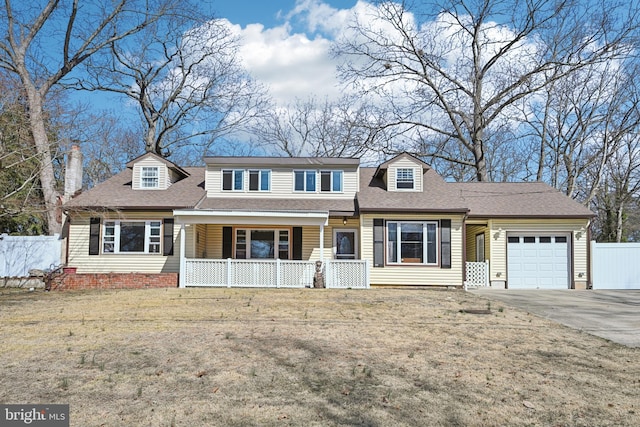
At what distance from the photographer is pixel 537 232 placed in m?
18.2

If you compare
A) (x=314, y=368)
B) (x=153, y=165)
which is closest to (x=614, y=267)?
(x=314, y=368)

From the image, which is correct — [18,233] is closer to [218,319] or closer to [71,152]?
[71,152]

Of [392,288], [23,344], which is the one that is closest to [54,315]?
[23,344]

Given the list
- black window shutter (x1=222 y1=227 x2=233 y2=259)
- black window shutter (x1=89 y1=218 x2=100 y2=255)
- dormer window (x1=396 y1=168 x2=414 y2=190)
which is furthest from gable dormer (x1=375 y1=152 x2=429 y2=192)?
black window shutter (x1=89 y1=218 x2=100 y2=255)

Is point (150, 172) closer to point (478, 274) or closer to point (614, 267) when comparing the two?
point (478, 274)

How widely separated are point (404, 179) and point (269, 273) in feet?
21.8

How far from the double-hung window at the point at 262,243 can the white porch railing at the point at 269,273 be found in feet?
8.28

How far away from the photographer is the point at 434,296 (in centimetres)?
1411

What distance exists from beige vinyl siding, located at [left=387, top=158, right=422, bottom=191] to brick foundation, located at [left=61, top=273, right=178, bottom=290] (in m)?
8.76

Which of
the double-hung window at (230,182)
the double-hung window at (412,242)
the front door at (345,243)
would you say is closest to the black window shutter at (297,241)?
the front door at (345,243)

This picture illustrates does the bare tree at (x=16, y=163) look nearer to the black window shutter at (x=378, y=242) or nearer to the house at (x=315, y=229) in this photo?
the house at (x=315, y=229)

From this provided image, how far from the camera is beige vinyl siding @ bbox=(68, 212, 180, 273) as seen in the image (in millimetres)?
18078

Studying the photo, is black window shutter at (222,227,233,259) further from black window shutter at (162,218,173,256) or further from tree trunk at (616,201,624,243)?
tree trunk at (616,201,624,243)

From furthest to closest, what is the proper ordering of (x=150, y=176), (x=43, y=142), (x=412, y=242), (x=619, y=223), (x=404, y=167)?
(x=619, y=223) → (x=150, y=176) → (x=404, y=167) → (x=43, y=142) → (x=412, y=242)
